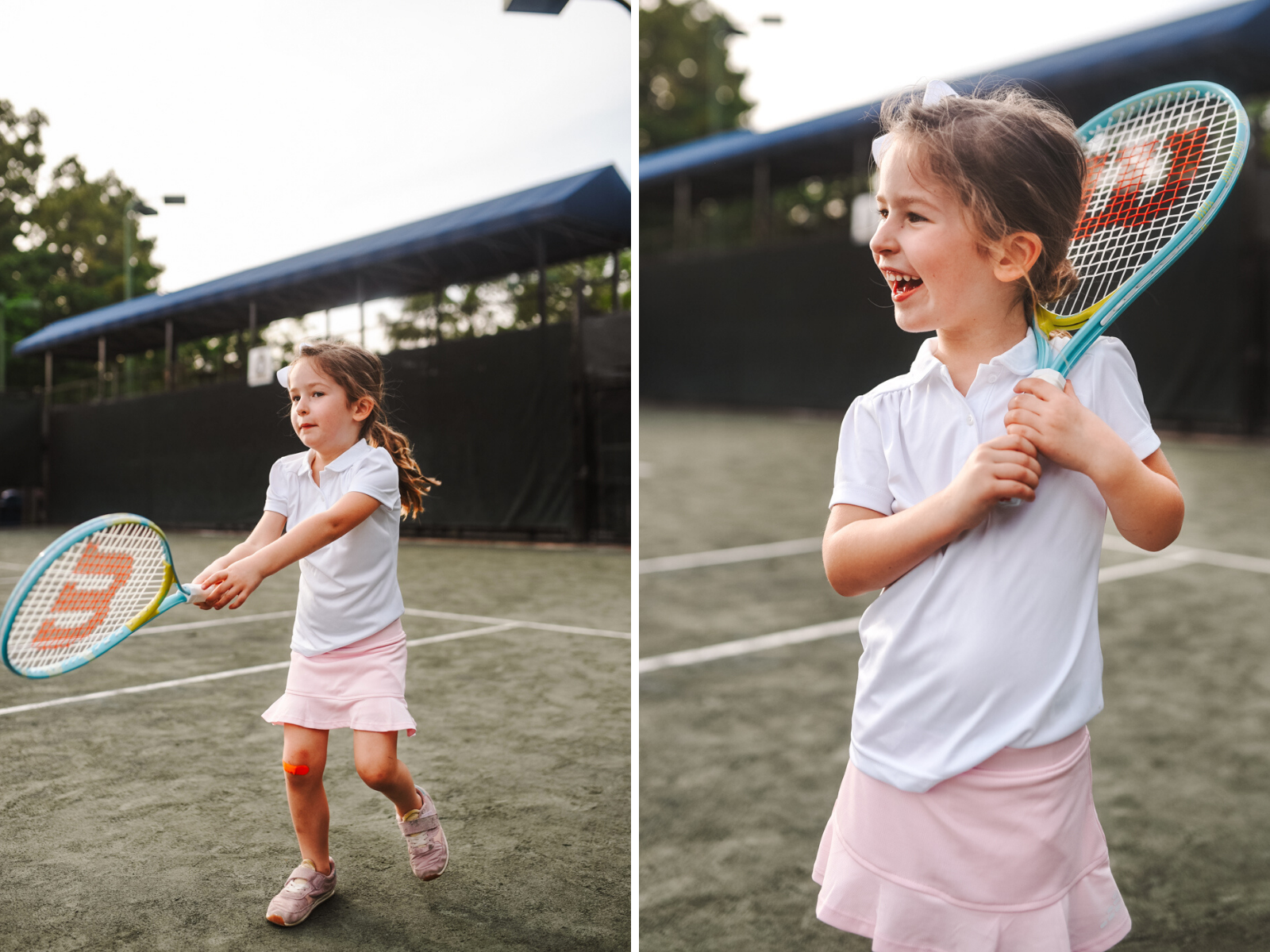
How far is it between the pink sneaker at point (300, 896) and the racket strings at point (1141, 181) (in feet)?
4.42

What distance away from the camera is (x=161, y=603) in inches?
54.9

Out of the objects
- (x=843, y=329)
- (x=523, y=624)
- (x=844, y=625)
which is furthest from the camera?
(x=843, y=329)

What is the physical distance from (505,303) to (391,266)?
0.27 m

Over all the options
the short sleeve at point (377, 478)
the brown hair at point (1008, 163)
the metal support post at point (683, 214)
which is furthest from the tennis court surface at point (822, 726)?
the metal support post at point (683, 214)

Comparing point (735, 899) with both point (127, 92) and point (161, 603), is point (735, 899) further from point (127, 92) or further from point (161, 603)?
point (127, 92)

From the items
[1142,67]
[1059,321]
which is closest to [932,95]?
[1059,321]

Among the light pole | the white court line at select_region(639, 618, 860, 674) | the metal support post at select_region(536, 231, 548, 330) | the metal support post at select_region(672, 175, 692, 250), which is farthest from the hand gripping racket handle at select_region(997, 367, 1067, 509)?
the metal support post at select_region(672, 175, 692, 250)

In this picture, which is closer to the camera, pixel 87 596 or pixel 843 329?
pixel 87 596

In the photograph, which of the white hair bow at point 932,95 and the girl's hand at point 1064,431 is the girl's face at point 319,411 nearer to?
the white hair bow at point 932,95

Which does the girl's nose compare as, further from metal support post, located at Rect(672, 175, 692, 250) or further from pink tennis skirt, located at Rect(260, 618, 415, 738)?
metal support post, located at Rect(672, 175, 692, 250)

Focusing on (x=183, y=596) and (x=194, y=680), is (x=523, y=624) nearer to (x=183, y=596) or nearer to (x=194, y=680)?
(x=194, y=680)

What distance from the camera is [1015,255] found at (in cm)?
109

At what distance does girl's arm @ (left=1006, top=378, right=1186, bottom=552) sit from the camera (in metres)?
1.00

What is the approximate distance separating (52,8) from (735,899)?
2481 mm
